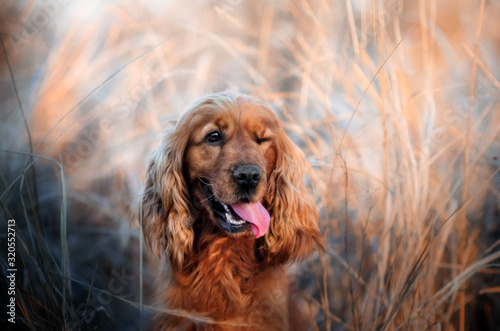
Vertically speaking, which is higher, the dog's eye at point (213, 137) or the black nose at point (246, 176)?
the dog's eye at point (213, 137)

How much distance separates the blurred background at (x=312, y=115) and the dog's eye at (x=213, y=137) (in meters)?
0.35

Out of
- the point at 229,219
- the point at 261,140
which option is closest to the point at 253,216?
the point at 229,219

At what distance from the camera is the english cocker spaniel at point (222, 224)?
1744 millimetres

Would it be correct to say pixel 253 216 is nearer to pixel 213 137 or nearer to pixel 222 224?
pixel 222 224

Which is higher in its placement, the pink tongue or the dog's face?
the dog's face

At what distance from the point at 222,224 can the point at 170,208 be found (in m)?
0.29

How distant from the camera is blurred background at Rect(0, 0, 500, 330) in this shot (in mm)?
1941

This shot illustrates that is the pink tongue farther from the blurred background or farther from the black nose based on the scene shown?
the blurred background

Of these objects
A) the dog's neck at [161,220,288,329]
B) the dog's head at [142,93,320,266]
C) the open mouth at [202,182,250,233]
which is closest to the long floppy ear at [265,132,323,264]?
the dog's head at [142,93,320,266]

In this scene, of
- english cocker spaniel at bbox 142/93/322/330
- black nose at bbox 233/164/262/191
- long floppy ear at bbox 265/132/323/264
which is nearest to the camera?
black nose at bbox 233/164/262/191

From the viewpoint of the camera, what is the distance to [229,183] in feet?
5.36

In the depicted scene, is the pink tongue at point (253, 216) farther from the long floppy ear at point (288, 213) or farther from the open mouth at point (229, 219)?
the long floppy ear at point (288, 213)

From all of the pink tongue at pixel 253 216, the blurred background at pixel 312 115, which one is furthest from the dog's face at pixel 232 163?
the blurred background at pixel 312 115

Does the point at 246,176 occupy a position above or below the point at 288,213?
above
